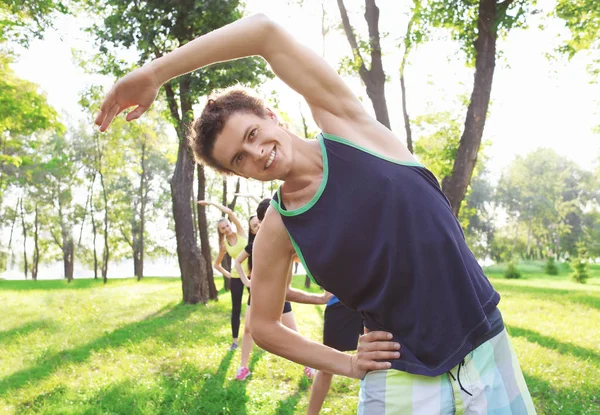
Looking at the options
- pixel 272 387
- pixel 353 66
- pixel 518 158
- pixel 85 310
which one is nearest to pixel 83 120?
pixel 85 310

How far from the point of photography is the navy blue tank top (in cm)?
150

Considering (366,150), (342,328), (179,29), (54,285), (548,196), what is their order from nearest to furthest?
(366,150) < (342,328) < (179,29) < (54,285) < (548,196)

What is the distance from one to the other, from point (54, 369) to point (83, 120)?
3248cm

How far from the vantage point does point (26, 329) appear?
11.9 metres

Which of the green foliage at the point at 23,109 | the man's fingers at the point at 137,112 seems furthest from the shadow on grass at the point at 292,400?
the green foliage at the point at 23,109

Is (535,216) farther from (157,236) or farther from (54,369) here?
(54,369)

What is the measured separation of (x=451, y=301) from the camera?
4.99ft

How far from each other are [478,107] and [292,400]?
647 cm

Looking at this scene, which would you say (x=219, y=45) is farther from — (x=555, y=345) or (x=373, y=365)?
(x=555, y=345)

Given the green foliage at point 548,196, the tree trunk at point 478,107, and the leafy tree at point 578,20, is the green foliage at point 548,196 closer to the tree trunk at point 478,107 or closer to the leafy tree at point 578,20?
the leafy tree at point 578,20

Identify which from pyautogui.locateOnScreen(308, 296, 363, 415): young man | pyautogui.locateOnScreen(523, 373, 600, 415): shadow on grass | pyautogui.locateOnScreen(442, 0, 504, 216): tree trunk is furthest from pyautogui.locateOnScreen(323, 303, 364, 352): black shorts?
pyautogui.locateOnScreen(442, 0, 504, 216): tree trunk

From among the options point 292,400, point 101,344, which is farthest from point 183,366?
point 101,344

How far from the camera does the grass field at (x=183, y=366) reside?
20.0 feet

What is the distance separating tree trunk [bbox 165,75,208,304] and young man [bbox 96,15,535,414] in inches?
535
